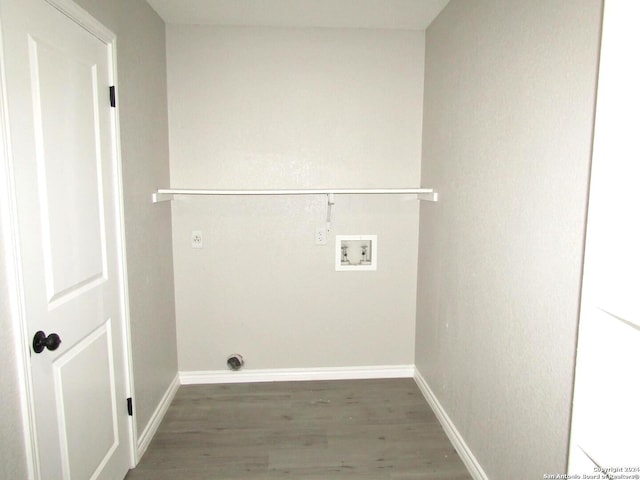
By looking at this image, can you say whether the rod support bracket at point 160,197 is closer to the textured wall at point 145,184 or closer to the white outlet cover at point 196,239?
the textured wall at point 145,184

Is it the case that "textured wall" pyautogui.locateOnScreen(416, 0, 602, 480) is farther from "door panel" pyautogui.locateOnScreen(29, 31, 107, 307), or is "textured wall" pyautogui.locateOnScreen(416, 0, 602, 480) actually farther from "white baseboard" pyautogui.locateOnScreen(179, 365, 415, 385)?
"door panel" pyautogui.locateOnScreen(29, 31, 107, 307)

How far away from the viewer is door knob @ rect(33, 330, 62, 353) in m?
1.26

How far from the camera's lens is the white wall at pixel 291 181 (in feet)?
8.60

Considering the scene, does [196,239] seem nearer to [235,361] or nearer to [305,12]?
[235,361]

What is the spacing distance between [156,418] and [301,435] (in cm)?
87

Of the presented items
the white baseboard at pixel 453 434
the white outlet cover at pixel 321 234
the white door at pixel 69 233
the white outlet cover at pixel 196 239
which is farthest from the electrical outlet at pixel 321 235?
the white door at pixel 69 233

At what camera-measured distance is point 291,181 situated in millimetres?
2734

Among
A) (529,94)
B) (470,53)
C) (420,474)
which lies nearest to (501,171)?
(529,94)

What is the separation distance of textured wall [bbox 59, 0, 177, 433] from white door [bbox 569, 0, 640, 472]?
185 centimetres

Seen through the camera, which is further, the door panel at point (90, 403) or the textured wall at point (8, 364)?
the door panel at point (90, 403)

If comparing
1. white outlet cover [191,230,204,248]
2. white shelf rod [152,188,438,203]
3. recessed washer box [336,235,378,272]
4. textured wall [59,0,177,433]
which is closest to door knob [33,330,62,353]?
textured wall [59,0,177,433]

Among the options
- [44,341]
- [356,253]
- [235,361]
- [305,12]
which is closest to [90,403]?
[44,341]

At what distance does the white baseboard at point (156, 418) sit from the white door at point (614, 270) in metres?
2.03

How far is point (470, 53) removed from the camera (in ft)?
6.46
